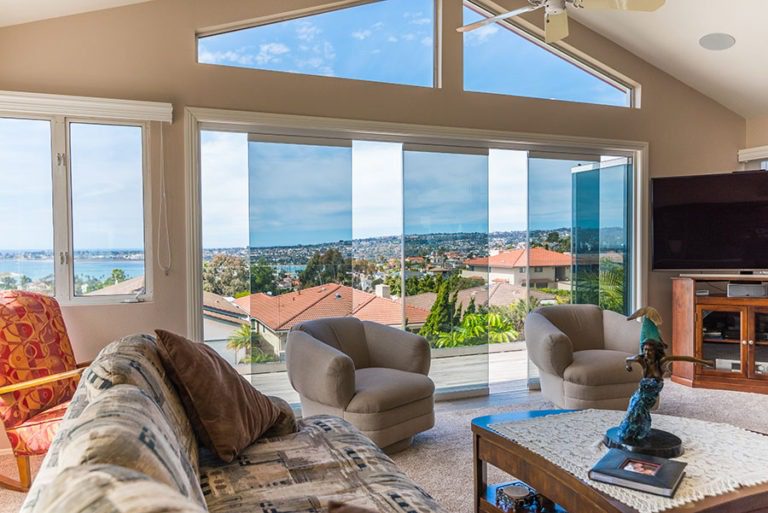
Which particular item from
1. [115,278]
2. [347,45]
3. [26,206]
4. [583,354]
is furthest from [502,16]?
[26,206]

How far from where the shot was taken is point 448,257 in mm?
4469

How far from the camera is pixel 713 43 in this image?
4.41 metres

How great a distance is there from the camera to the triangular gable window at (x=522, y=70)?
4469 millimetres

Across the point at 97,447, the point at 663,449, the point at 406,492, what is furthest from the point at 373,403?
the point at 97,447

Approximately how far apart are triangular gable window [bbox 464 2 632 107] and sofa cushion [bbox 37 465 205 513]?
→ 164 inches

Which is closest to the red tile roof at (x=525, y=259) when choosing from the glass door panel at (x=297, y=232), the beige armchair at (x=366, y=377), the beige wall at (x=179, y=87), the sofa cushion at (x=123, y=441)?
the beige wall at (x=179, y=87)

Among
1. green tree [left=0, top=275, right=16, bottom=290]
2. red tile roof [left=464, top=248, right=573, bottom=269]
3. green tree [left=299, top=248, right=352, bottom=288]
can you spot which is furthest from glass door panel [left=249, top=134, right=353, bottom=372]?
green tree [left=0, top=275, right=16, bottom=290]

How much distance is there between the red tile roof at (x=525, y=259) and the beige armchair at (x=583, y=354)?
64cm

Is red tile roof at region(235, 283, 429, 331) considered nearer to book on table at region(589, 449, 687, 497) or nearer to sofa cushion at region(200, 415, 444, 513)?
sofa cushion at region(200, 415, 444, 513)

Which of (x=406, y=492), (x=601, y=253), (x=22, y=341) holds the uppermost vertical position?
(x=601, y=253)

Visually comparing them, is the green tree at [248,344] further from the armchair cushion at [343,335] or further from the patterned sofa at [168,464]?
the patterned sofa at [168,464]

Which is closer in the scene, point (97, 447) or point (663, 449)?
point (97, 447)

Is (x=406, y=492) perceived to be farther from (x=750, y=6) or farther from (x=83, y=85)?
(x=750, y=6)

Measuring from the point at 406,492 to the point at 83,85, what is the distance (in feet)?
10.3
